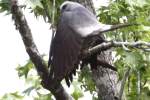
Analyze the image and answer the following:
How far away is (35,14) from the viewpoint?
2.76m

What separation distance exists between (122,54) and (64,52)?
442 mm

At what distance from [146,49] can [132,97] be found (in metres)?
1.00

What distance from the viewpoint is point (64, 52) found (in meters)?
2.15

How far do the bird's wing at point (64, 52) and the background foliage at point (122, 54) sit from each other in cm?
29

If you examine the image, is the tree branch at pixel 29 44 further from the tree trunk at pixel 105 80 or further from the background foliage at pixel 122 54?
the tree trunk at pixel 105 80

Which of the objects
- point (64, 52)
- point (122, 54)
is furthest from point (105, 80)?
point (64, 52)

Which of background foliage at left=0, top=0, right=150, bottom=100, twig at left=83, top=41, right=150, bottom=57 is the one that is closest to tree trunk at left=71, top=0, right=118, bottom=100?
background foliage at left=0, top=0, right=150, bottom=100

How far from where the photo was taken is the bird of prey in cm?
209

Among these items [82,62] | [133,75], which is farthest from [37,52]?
[133,75]

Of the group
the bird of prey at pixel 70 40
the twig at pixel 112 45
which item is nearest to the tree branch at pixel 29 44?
the bird of prey at pixel 70 40

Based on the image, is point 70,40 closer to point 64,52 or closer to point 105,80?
point 64,52

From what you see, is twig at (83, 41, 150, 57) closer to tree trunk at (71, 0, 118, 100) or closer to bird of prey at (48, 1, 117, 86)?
bird of prey at (48, 1, 117, 86)

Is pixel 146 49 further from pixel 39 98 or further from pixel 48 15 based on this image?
pixel 39 98

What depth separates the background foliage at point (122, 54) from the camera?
2.51 metres
